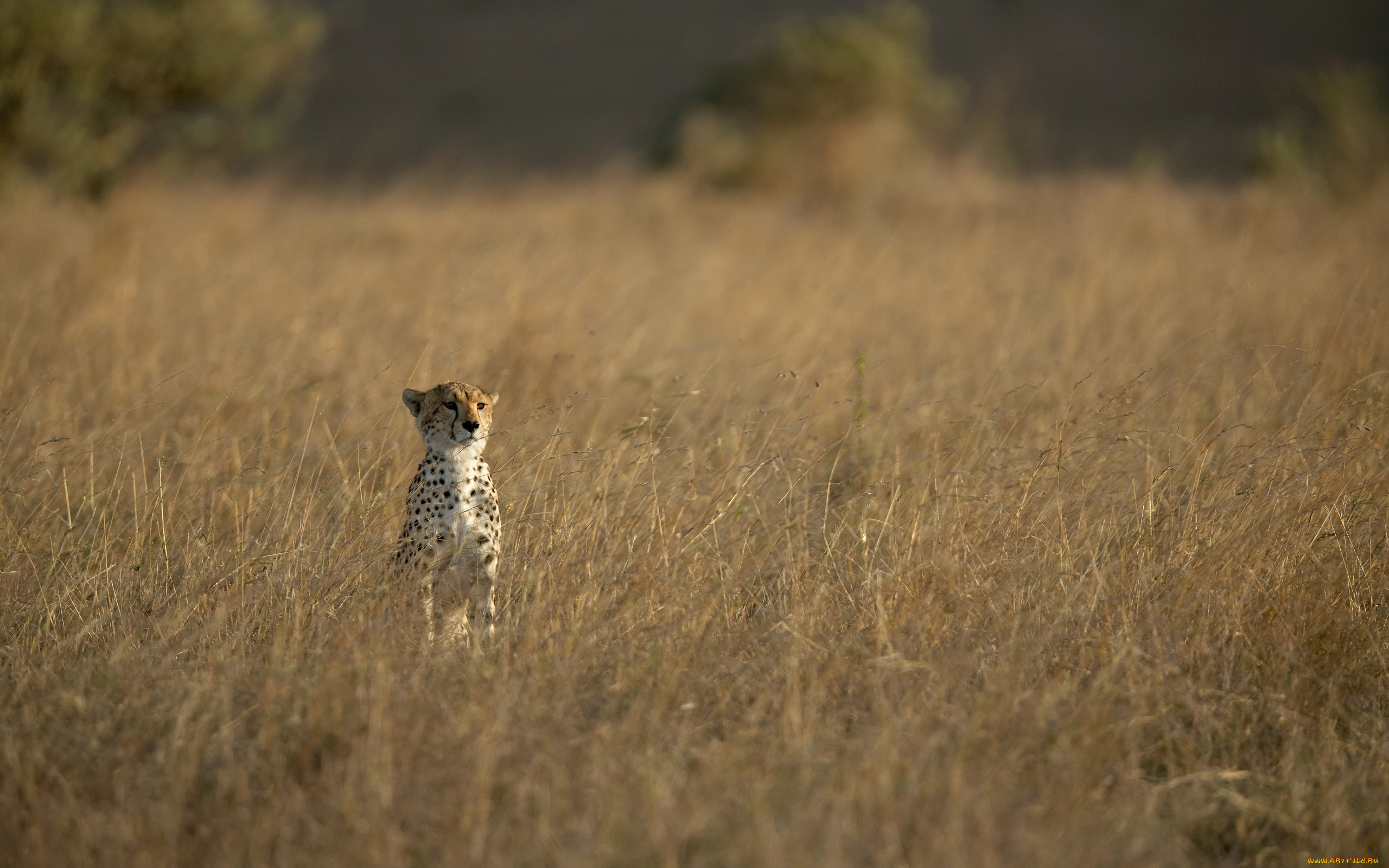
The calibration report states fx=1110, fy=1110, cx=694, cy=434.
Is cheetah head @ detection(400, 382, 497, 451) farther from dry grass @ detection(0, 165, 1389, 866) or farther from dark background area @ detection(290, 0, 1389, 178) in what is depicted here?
dark background area @ detection(290, 0, 1389, 178)

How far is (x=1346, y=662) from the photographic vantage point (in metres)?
2.81

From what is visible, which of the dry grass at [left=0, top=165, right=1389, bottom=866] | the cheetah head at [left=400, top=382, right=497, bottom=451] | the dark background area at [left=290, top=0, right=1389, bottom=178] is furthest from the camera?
the dark background area at [left=290, top=0, right=1389, bottom=178]

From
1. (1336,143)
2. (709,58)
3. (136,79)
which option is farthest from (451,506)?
(709,58)

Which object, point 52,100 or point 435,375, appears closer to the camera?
point 435,375

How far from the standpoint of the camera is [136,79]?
29.5 ft

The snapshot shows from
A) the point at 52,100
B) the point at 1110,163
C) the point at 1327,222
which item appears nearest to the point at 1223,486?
the point at 1327,222

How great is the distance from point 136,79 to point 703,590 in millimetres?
8158

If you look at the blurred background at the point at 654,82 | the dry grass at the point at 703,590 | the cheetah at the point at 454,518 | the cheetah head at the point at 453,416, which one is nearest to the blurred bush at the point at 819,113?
the blurred background at the point at 654,82

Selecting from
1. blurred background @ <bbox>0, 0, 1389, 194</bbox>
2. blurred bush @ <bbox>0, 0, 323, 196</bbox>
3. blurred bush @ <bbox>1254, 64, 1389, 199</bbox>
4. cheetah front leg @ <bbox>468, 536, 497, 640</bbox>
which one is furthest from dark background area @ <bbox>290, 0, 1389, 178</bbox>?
cheetah front leg @ <bbox>468, 536, 497, 640</bbox>

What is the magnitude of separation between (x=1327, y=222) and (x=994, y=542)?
6147 millimetres

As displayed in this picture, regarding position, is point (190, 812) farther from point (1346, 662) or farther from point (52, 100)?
point (52, 100)

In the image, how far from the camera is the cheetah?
316 cm

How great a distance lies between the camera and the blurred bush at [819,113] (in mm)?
12242

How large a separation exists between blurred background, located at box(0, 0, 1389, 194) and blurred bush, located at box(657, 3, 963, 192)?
35 mm
